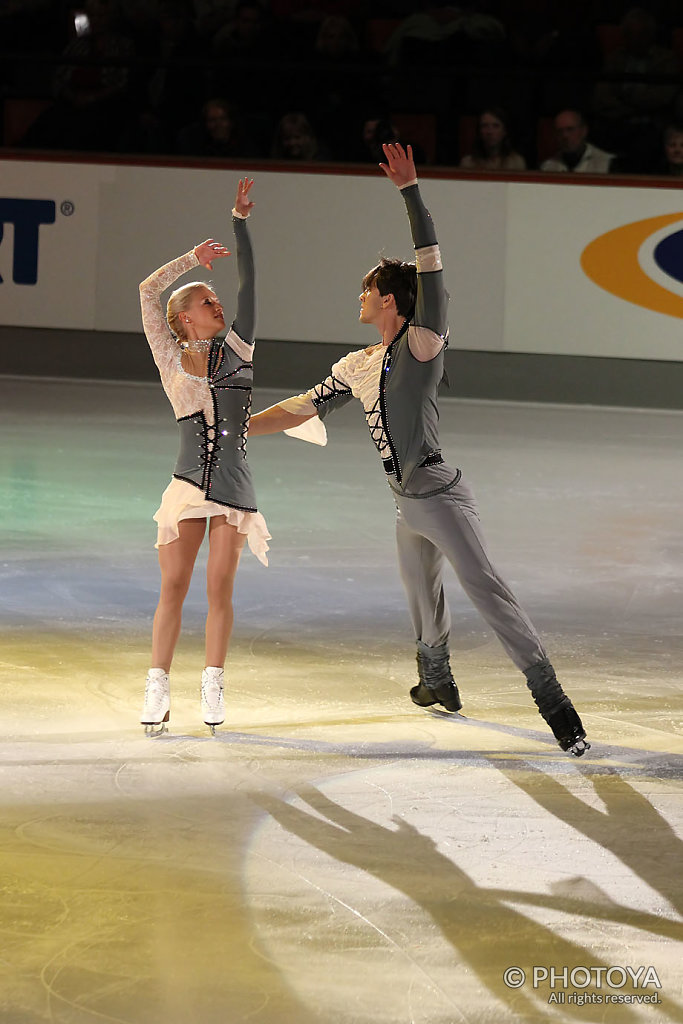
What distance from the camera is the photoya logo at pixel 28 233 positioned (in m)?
14.7

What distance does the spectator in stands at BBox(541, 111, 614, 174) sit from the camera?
14094 mm

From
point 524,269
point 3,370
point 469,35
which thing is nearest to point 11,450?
point 3,370

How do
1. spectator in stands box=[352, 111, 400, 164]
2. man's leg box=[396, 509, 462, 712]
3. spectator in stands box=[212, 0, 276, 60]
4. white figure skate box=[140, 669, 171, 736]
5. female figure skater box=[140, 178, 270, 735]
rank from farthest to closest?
1. spectator in stands box=[212, 0, 276, 60]
2. spectator in stands box=[352, 111, 400, 164]
3. man's leg box=[396, 509, 462, 712]
4. female figure skater box=[140, 178, 270, 735]
5. white figure skate box=[140, 669, 171, 736]

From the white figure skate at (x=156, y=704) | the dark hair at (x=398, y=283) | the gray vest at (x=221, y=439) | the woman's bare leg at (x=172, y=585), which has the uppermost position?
the dark hair at (x=398, y=283)

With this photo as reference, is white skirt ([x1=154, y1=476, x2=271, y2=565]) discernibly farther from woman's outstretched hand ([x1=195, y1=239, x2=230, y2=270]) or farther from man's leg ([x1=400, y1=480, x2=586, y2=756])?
woman's outstretched hand ([x1=195, y1=239, x2=230, y2=270])

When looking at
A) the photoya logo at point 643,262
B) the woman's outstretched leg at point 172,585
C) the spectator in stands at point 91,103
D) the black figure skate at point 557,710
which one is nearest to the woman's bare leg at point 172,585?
the woman's outstretched leg at point 172,585

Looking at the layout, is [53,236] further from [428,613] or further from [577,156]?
[428,613]

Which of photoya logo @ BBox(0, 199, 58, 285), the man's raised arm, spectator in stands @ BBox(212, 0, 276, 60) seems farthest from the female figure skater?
spectator in stands @ BBox(212, 0, 276, 60)

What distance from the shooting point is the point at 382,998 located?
3203 mm

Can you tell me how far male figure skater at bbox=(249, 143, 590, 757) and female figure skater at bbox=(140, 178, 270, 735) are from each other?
23 centimetres

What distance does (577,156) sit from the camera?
14.2m

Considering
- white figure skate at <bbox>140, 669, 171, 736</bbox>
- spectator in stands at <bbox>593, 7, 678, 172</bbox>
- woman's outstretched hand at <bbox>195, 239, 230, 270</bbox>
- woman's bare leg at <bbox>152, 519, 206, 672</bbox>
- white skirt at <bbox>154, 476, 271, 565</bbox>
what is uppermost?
spectator in stands at <bbox>593, 7, 678, 172</bbox>

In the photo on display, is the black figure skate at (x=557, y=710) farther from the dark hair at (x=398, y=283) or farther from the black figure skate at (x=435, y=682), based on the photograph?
the dark hair at (x=398, y=283)

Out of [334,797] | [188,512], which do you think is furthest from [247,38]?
[334,797]
